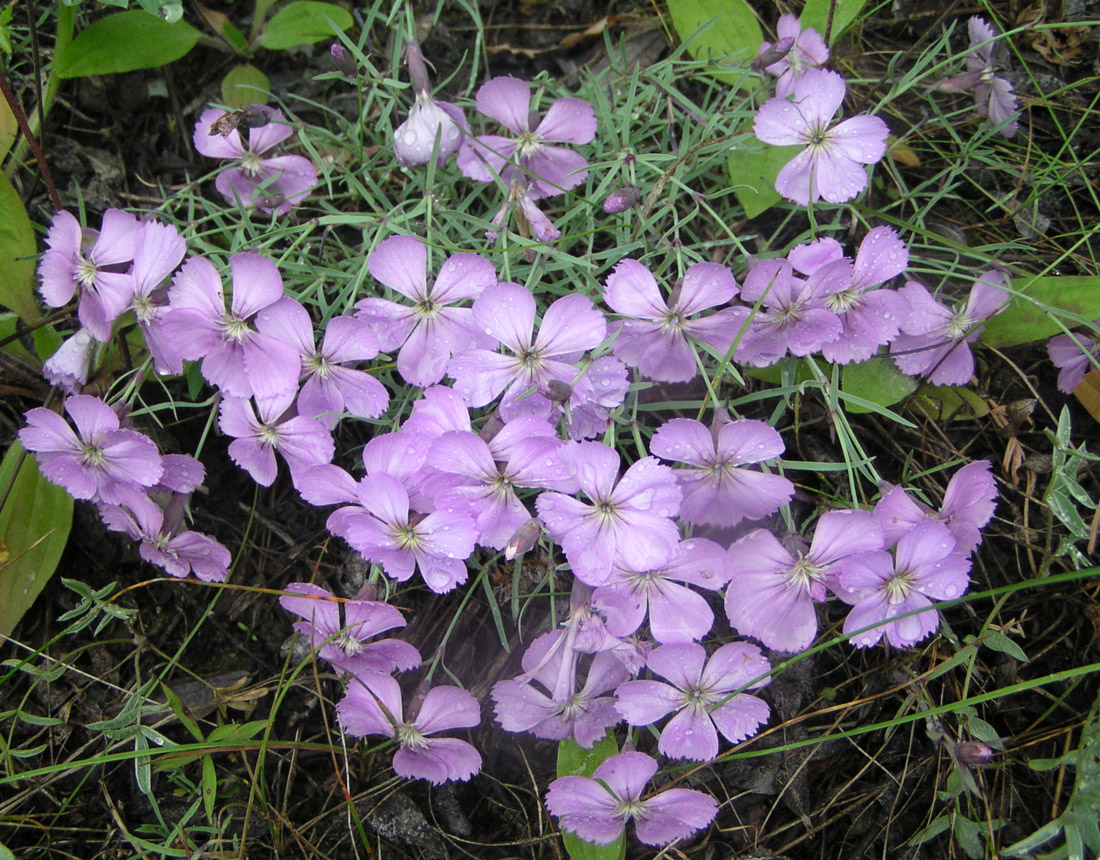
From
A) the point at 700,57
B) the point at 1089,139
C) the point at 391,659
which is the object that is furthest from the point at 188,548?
the point at 1089,139

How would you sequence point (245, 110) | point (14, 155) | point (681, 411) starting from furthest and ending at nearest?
point (14, 155), point (681, 411), point (245, 110)

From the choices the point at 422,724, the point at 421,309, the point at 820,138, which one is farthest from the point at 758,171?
the point at 422,724

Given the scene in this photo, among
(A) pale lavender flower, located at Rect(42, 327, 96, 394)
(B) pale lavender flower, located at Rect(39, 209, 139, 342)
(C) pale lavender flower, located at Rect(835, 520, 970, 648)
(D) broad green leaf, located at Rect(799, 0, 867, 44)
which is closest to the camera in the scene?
(C) pale lavender flower, located at Rect(835, 520, 970, 648)

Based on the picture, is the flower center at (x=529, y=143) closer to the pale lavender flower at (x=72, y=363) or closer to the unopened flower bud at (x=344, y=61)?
the unopened flower bud at (x=344, y=61)

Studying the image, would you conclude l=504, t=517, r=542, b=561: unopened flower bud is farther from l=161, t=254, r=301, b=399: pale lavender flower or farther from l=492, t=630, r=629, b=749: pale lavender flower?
l=161, t=254, r=301, b=399: pale lavender flower

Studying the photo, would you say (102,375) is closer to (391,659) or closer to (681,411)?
(391,659)

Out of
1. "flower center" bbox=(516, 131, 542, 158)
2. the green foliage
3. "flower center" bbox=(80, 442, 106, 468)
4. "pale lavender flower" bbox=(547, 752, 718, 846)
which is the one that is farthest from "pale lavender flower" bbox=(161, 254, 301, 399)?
the green foliage

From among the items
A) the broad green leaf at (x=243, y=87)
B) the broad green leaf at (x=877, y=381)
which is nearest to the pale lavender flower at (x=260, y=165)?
the broad green leaf at (x=243, y=87)

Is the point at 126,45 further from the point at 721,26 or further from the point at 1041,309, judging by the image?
the point at 1041,309
